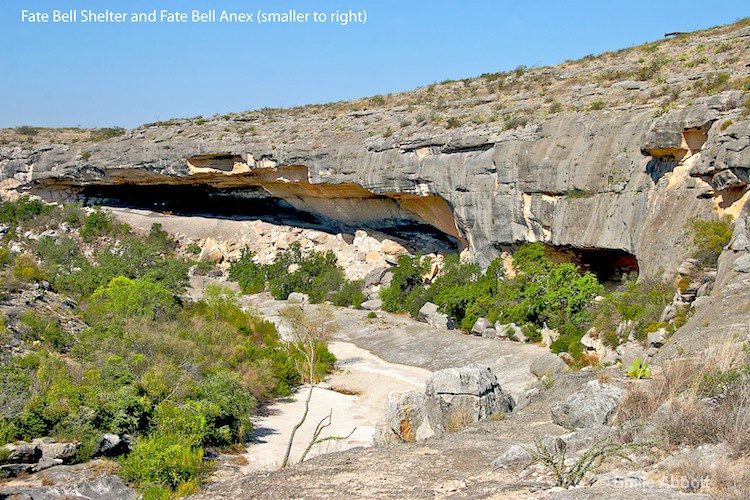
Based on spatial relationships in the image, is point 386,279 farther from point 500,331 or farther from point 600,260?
point 600,260

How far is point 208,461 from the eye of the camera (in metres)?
16.9

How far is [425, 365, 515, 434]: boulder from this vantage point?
1550 centimetres

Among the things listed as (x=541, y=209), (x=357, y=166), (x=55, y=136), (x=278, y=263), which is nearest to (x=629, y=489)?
(x=541, y=209)

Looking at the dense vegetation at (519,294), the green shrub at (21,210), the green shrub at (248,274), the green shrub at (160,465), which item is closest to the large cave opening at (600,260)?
the dense vegetation at (519,294)

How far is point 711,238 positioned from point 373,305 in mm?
20217

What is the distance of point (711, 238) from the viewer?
2142 cm

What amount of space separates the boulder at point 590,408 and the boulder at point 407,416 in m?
3.50

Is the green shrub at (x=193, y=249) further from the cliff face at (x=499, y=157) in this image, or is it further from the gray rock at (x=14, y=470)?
the gray rock at (x=14, y=470)

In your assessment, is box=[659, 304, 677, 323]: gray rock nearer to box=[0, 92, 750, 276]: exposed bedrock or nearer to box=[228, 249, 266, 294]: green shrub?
box=[0, 92, 750, 276]: exposed bedrock

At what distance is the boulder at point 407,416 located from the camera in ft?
50.2

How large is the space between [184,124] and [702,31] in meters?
32.0

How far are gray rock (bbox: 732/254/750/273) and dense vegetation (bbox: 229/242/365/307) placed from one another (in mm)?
23902

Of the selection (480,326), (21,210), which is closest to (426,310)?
(480,326)

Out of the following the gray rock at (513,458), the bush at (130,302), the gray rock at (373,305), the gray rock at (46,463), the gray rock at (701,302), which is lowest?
the gray rock at (46,463)
